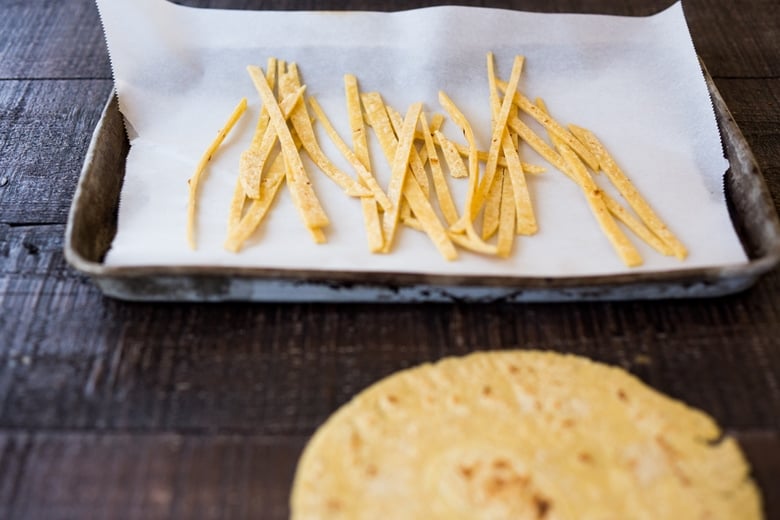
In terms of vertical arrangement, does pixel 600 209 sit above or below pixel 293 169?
above

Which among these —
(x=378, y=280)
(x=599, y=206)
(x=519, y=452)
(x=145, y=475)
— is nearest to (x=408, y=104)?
(x=599, y=206)

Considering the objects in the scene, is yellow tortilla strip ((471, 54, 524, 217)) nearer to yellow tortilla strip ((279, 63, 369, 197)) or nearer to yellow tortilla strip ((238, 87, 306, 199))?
yellow tortilla strip ((279, 63, 369, 197))

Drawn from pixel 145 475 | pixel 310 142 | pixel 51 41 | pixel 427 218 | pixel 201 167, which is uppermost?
pixel 427 218

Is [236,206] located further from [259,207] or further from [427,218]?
[427,218]

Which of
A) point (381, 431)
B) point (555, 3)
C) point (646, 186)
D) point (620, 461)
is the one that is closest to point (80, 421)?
point (381, 431)

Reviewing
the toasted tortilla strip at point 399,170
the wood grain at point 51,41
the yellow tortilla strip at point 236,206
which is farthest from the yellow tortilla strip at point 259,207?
the wood grain at point 51,41
